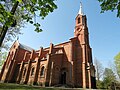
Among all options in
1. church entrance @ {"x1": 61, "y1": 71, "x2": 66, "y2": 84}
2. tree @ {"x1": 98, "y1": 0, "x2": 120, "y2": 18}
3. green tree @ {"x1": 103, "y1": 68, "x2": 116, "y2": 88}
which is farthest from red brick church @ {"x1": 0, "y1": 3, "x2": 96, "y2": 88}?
tree @ {"x1": 98, "y1": 0, "x2": 120, "y2": 18}

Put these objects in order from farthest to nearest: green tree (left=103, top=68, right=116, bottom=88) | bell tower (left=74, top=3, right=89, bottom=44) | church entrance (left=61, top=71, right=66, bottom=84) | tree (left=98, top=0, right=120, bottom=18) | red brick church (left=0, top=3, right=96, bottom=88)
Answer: green tree (left=103, top=68, right=116, bottom=88)
bell tower (left=74, top=3, right=89, bottom=44)
church entrance (left=61, top=71, right=66, bottom=84)
red brick church (left=0, top=3, right=96, bottom=88)
tree (left=98, top=0, right=120, bottom=18)

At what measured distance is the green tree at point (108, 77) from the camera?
108ft

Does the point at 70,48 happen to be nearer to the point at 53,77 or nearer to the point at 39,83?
the point at 53,77

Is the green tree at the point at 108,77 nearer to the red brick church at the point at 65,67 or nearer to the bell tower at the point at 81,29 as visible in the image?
the red brick church at the point at 65,67

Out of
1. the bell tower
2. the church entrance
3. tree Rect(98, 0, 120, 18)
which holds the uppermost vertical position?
the bell tower

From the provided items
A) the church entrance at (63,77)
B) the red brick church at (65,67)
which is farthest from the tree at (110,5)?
the church entrance at (63,77)

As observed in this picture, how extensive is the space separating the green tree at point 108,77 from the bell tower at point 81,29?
13317mm

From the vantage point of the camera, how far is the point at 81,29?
33906 millimetres

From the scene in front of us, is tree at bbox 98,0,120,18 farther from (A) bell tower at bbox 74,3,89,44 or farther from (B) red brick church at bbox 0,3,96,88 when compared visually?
(A) bell tower at bbox 74,3,89,44

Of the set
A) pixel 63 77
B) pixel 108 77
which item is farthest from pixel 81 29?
pixel 108 77

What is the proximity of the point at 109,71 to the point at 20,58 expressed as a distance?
35.1m

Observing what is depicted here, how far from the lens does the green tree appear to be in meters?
32.8

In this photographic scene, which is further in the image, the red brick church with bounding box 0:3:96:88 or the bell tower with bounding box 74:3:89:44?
the bell tower with bounding box 74:3:89:44

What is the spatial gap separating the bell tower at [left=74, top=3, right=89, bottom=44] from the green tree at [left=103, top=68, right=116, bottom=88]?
524 inches
